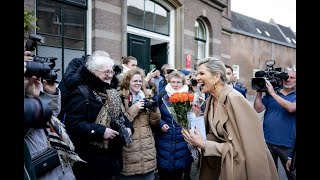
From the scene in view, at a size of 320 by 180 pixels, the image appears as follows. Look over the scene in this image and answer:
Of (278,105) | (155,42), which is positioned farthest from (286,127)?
(155,42)

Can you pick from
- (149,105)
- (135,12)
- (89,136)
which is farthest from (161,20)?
(89,136)

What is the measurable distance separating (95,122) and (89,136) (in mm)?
170

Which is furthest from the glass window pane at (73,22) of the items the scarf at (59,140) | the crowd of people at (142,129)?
the scarf at (59,140)

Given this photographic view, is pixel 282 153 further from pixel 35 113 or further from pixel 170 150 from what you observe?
pixel 35 113

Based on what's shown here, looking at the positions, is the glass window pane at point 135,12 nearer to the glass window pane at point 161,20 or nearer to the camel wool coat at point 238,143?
the glass window pane at point 161,20

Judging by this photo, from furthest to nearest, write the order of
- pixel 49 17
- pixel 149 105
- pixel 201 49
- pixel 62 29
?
1. pixel 201 49
2. pixel 62 29
3. pixel 49 17
4. pixel 149 105

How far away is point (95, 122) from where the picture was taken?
275 cm

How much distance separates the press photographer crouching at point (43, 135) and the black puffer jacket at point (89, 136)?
243mm

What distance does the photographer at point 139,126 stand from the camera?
302cm

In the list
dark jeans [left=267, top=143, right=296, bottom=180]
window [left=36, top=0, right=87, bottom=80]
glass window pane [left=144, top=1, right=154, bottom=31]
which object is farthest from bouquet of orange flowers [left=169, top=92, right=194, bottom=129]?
glass window pane [left=144, top=1, right=154, bottom=31]

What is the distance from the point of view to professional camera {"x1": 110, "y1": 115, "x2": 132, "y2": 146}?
109 inches

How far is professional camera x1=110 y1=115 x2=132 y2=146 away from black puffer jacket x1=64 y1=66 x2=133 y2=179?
8 centimetres

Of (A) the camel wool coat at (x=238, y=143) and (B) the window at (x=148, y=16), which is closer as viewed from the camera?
(A) the camel wool coat at (x=238, y=143)

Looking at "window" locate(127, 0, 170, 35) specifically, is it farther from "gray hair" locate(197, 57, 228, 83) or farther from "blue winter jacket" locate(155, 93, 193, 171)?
"gray hair" locate(197, 57, 228, 83)
